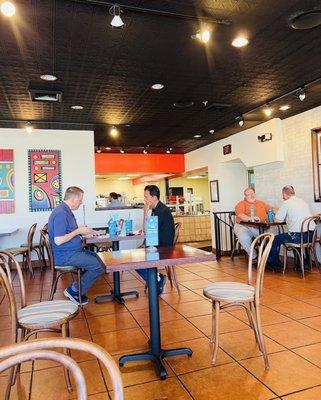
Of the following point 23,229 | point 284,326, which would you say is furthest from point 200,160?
point 284,326

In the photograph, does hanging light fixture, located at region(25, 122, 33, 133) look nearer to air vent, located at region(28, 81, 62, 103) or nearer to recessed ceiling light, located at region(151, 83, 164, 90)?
air vent, located at region(28, 81, 62, 103)

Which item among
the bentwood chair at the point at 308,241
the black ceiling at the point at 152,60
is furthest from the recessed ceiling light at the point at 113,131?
the bentwood chair at the point at 308,241

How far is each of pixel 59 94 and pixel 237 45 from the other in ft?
7.96

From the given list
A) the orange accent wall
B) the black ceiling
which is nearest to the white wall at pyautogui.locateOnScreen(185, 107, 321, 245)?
the black ceiling

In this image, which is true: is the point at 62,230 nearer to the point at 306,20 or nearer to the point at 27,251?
the point at 27,251

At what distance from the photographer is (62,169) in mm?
6801

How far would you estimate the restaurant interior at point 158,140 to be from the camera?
2285mm

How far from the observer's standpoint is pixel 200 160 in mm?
9531

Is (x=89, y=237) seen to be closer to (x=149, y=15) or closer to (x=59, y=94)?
(x=59, y=94)

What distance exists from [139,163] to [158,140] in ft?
6.41

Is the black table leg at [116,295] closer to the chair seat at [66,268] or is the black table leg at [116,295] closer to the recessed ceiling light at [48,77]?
the chair seat at [66,268]

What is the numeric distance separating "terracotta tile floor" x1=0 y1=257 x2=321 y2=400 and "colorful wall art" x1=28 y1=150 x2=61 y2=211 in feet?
8.05

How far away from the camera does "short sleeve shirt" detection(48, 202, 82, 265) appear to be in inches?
139

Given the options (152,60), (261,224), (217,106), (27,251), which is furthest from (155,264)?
(27,251)
